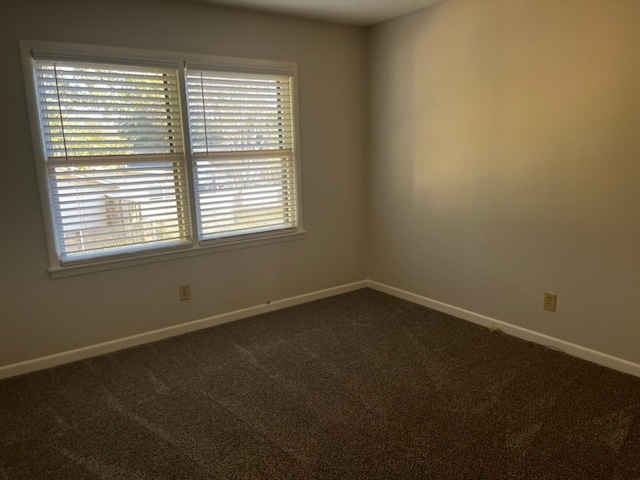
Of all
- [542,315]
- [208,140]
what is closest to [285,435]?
[542,315]

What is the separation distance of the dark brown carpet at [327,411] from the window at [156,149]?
82 centimetres

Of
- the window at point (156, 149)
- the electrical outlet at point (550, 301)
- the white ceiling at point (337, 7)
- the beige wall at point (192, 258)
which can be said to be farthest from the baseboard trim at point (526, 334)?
the white ceiling at point (337, 7)

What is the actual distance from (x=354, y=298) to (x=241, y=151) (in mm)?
1610

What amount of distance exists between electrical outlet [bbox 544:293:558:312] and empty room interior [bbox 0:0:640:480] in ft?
0.04

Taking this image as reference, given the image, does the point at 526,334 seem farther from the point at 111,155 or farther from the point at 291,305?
the point at 111,155

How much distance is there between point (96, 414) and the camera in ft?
7.58

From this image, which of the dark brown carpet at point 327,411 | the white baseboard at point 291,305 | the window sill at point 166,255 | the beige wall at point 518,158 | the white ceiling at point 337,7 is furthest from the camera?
the white ceiling at point 337,7

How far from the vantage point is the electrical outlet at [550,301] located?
2.85 m

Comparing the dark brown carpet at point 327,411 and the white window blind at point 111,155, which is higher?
the white window blind at point 111,155

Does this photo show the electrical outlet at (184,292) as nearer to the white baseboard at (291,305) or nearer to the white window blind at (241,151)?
the white baseboard at (291,305)

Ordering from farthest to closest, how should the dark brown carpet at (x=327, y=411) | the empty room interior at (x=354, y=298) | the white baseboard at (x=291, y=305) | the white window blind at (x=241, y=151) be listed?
the white window blind at (x=241, y=151) < the white baseboard at (x=291, y=305) < the empty room interior at (x=354, y=298) < the dark brown carpet at (x=327, y=411)

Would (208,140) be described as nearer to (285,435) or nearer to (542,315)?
(285,435)

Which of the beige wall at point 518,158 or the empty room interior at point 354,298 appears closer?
the empty room interior at point 354,298

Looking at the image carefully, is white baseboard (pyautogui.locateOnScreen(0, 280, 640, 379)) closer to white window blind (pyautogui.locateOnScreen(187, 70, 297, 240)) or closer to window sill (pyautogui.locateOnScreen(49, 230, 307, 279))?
window sill (pyautogui.locateOnScreen(49, 230, 307, 279))
